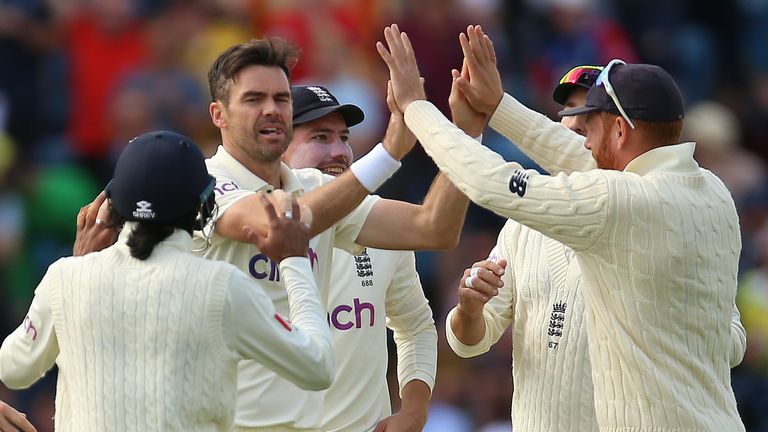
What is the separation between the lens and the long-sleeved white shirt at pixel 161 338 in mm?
4531

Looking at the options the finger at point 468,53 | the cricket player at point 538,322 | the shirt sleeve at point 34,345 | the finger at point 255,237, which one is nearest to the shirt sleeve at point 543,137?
the cricket player at point 538,322

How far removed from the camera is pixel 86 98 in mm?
10594

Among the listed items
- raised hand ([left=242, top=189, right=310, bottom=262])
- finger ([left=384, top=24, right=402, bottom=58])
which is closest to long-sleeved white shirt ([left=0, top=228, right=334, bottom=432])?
raised hand ([left=242, top=189, right=310, bottom=262])

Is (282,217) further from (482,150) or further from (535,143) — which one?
(535,143)

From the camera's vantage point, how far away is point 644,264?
502cm

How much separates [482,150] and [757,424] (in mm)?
6081

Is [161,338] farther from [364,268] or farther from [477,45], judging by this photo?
[364,268]

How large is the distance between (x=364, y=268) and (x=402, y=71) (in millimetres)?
1407

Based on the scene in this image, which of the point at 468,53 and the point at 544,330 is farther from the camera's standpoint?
the point at 544,330

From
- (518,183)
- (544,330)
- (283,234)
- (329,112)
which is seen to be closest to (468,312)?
(544,330)

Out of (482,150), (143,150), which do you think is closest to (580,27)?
(482,150)

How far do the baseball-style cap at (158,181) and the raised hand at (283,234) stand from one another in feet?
0.70

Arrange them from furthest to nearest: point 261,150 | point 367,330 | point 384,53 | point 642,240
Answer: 1. point 367,330
2. point 261,150
3. point 384,53
4. point 642,240

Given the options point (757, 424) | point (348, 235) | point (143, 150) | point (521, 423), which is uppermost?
point (143, 150)
